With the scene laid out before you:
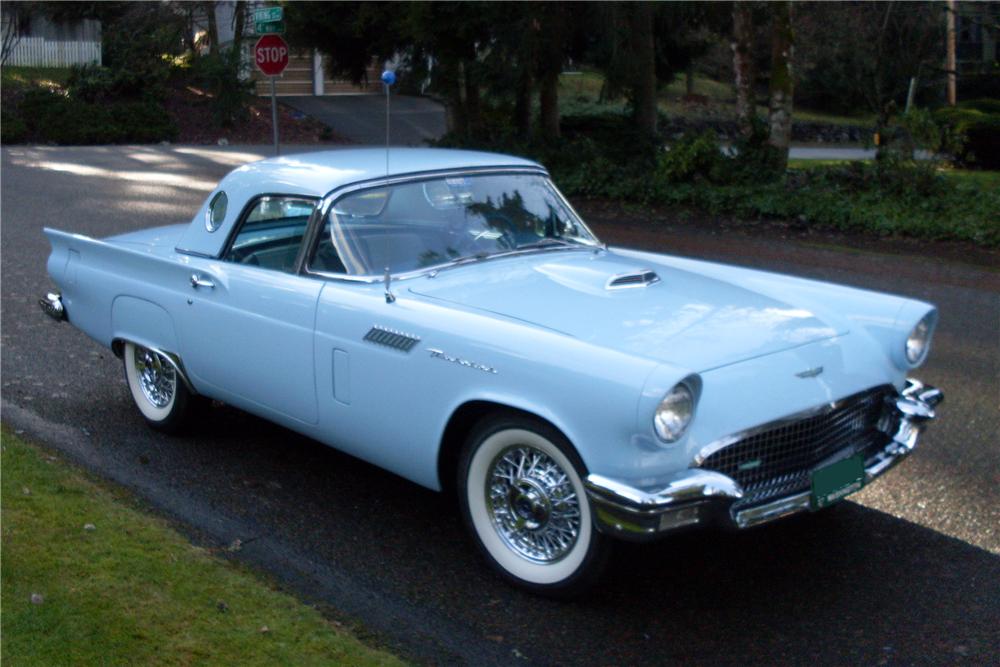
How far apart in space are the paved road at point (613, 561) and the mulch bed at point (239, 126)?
22058 millimetres

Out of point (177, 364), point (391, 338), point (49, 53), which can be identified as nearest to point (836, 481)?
point (391, 338)

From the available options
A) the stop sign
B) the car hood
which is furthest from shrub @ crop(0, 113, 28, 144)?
the car hood

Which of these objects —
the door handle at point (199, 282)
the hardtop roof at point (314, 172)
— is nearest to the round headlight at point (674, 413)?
the hardtop roof at point (314, 172)

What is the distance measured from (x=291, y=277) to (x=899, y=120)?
1201cm

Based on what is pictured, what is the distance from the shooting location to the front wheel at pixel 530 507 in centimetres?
396

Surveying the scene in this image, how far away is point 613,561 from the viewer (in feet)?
14.5

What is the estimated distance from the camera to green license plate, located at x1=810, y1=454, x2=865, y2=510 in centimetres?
405

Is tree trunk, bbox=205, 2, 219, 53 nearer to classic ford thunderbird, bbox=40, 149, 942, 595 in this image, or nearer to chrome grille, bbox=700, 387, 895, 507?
classic ford thunderbird, bbox=40, 149, 942, 595

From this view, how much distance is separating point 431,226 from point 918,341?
2.22 metres

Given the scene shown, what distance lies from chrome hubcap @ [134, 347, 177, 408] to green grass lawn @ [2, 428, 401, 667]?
1.16 m

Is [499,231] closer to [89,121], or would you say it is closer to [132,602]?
[132,602]

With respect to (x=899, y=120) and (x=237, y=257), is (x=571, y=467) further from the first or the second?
(x=899, y=120)

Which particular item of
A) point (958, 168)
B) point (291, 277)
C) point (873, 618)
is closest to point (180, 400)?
point (291, 277)

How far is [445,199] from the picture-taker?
5.23 metres
